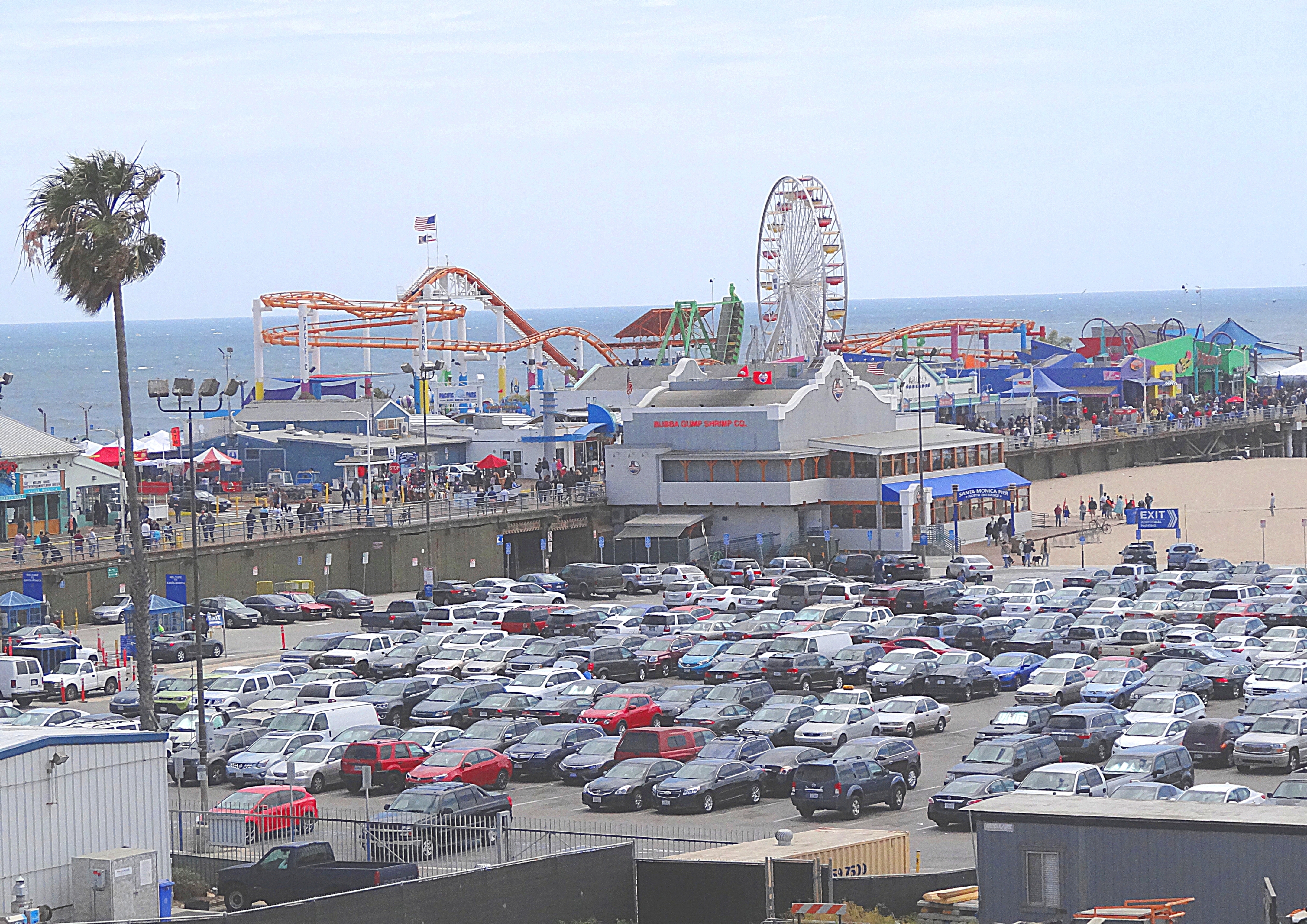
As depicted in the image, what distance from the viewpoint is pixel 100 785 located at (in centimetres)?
2222

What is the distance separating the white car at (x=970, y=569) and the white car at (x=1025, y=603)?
7658 millimetres

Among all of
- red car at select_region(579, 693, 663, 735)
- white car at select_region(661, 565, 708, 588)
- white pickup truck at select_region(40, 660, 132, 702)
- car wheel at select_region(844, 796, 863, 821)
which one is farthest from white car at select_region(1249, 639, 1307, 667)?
white pickup truck at select_region(40, 660, 132, 702)

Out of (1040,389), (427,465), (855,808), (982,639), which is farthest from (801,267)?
(855,808)

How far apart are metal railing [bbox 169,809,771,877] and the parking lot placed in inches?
95.3

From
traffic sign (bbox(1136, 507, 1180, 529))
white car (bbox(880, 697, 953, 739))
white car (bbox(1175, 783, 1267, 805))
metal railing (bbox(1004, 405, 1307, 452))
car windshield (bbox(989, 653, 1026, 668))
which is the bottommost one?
white car (bbox(880, 697, 953, 739))

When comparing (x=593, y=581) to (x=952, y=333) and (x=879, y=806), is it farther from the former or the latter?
→ (x=952, y=333)

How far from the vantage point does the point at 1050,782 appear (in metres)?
29.8

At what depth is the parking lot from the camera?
29.2 metres

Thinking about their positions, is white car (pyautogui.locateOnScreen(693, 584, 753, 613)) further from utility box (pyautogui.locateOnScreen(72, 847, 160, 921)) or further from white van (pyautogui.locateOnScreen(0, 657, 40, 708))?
utility box (pyautogui.locateOnScreen(72, 847, 160, 921))

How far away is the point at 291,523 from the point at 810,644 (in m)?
26.4

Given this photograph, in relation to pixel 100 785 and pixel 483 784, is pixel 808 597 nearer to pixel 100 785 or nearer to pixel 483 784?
pixel 483 784

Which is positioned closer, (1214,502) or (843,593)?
(843,593)

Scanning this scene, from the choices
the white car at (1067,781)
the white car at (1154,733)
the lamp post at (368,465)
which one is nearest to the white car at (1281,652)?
the white car at (1154,733)

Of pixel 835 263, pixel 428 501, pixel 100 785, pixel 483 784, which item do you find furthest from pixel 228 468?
pixel 100 785
